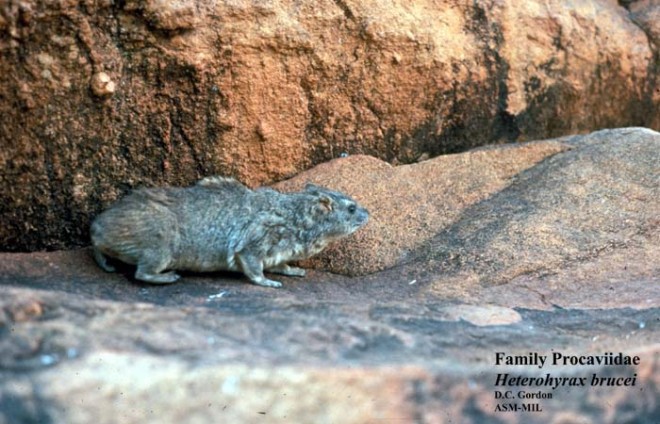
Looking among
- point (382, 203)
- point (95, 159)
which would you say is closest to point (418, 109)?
point (382, 203)

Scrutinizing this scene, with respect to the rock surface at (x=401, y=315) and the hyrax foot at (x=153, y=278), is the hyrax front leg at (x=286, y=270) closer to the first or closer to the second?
the rock surface at (x=401, y=315)

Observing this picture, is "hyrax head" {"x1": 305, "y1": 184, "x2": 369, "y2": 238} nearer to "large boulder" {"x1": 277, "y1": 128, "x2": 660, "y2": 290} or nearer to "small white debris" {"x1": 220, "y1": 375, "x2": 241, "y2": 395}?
"large boulder" {"x1": 277, "y1": 128, "x2": 660, "y2": 290}

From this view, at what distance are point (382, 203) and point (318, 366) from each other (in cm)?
290

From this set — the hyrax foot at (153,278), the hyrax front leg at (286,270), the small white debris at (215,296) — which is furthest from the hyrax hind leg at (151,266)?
the hyrax front leg at (286,270)

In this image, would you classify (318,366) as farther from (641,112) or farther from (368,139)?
(641,112)

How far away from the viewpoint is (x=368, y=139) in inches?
305

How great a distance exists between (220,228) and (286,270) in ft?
2.03

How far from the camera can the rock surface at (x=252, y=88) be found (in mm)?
6246

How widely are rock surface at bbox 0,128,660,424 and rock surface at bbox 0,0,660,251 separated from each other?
14.7 inches

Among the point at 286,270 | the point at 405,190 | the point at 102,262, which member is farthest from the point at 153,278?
the point at 405,190

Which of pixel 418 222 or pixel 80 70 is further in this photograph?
pixel 418 222

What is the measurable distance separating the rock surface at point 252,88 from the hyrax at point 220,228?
1.49 feet

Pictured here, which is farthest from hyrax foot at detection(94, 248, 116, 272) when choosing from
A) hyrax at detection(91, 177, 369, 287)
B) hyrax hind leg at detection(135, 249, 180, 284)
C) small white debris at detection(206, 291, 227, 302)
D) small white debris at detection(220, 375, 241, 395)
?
small white debris at detection(220, 375, 241, 395)

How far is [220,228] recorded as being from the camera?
255 inches
